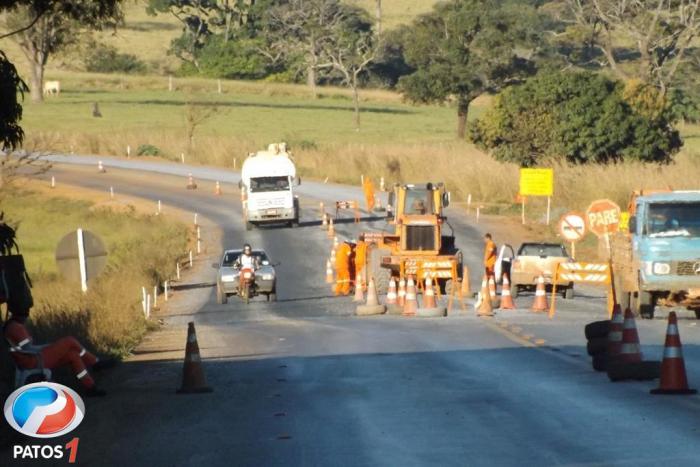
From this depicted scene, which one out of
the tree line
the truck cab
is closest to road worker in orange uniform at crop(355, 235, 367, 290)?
the tree line

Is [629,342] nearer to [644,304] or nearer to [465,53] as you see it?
[644,304]

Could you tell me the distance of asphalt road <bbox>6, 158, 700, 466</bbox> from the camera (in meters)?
12.2

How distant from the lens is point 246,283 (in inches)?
1508

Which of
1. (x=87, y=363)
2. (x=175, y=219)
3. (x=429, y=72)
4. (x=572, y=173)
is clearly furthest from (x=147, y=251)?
(x=429, y=72)

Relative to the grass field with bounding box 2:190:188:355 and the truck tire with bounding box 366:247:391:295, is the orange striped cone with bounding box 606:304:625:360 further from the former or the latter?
the truck tire with bounding box 366:247:391:295

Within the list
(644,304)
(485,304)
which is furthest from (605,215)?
(644,304)

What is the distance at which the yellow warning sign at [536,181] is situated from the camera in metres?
52.7

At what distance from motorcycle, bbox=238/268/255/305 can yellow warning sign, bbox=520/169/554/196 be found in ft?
55.5

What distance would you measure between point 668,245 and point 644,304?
128 cm

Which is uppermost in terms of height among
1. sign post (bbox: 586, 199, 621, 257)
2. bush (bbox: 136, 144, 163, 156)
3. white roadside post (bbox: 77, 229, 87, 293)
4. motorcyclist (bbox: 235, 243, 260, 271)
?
bush (bbox: 136, 144, 163, 156)

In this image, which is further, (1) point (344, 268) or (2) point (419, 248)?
(1) point (344, 268)

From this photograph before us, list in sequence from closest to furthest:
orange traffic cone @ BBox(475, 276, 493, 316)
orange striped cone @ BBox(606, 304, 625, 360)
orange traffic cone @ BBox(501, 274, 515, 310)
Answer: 1. orange striped cone @ BBox(606, 304, 625, 360)
2. orange traffic cone @ BBox(475, 276, 493, 316)
3. orange traffic cone @ BBox(501, 274, 515, 310)

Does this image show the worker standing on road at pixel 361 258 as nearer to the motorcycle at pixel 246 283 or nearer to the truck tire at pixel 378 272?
the truck tire at pixel 378 272

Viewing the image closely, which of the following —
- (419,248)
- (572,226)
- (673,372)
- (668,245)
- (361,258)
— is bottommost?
(361,258)
